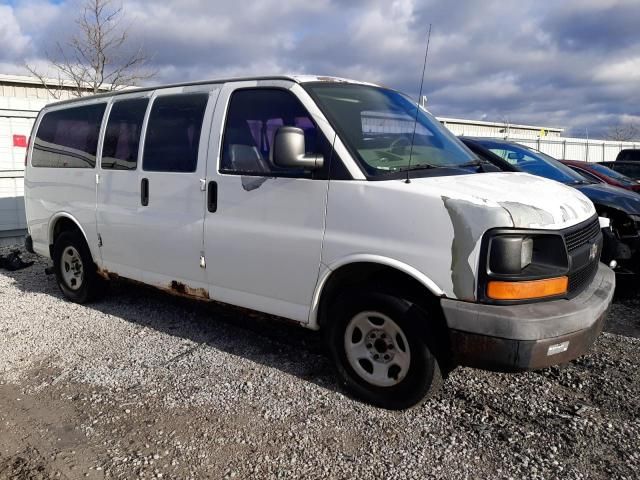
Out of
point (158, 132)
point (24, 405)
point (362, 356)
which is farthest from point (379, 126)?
point (24, 405)

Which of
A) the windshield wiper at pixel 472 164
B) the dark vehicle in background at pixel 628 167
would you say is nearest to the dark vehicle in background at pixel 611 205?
the windshield wiper at pixel 472 164

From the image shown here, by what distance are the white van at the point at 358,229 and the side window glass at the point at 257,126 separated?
0.4 inches

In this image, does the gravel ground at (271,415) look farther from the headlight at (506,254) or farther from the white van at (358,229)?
the headlight at (506,254)

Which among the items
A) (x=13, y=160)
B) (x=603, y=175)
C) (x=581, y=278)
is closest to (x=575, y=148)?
(x=603, y=175)

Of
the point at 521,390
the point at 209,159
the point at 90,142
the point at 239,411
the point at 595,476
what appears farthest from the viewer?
the point at 90,142

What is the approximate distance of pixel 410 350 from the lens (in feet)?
10.5

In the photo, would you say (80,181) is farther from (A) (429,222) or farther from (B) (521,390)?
(B) (521,390)

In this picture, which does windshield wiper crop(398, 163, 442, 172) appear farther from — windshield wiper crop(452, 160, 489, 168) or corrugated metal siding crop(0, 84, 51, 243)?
corrugated metal siding crop(0, 84, 51, 243)

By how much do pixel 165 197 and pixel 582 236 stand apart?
3.09 metres

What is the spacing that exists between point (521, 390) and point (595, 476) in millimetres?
943

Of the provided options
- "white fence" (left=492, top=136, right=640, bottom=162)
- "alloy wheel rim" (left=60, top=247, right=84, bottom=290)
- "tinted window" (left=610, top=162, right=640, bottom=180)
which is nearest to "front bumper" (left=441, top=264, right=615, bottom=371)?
"alloy wheel rim" (left=60, top=247, right=84, bottom=290)

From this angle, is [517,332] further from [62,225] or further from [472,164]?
[62,225]

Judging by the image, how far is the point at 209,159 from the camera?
405cm

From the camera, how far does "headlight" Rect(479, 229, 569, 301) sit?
2.87m
